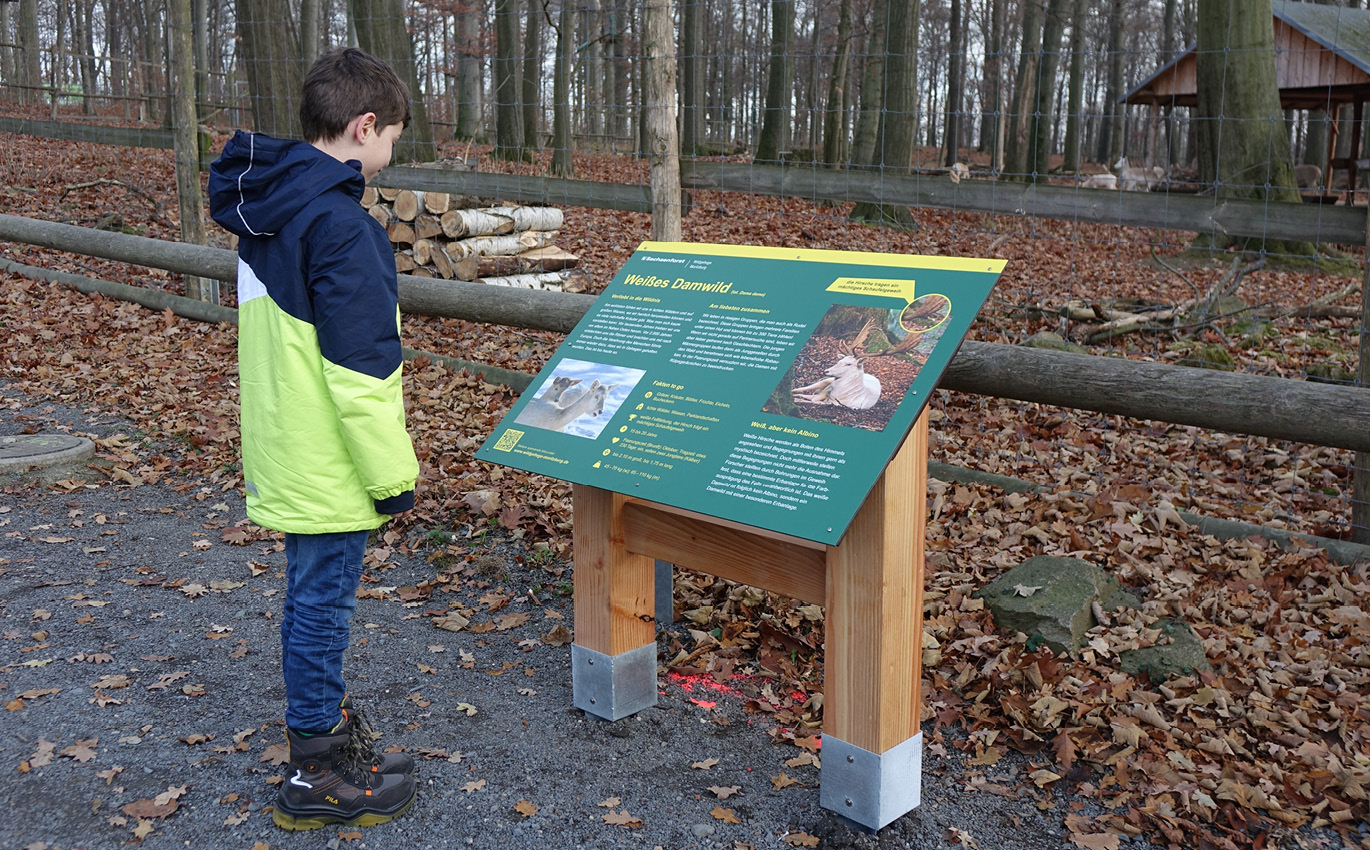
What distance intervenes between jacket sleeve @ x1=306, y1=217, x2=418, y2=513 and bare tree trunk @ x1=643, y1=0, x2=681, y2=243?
2591 mm

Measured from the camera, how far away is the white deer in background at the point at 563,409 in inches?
125

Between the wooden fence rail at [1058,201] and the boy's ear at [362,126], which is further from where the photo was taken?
the wooden fence rail at [1058,201]

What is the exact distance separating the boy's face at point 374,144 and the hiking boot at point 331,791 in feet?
5.00

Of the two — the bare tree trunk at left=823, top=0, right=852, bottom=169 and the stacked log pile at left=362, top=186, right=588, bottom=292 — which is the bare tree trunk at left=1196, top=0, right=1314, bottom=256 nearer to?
the bare tree trunk at left=823, top=0, right=852, bottom=169

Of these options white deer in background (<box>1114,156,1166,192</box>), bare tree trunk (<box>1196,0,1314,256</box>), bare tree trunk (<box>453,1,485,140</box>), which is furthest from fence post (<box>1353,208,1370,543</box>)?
bare tree trunk (<box>453,1,485,140</box>)

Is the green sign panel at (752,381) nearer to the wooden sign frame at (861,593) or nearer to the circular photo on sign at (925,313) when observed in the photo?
the circular photo on sign at (925,313)

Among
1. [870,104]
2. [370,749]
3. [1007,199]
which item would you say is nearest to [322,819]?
[370,749]

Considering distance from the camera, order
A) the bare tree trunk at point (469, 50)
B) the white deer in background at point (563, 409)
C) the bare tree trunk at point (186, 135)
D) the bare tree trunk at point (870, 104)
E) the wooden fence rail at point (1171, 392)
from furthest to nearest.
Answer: the bare tree trunk at point (469, 50) → the bare tree trunk at point (870, 104) → the bare tree trunk at point (186, 135) → the wooden fence rail at point (1171, 392) → the white deer in background at point (563, 409)

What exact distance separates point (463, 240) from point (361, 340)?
A: 6.79 meters

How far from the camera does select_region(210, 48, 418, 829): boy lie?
2604mm

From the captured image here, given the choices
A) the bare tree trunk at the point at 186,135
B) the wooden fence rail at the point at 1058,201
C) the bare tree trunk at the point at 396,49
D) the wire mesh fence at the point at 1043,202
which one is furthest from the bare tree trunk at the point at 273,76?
the wooden fence rail at the point at 1058,201

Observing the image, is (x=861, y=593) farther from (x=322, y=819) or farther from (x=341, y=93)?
(x=341, y=93)

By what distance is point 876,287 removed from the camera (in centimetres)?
293

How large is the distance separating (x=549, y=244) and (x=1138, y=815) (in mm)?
8097
